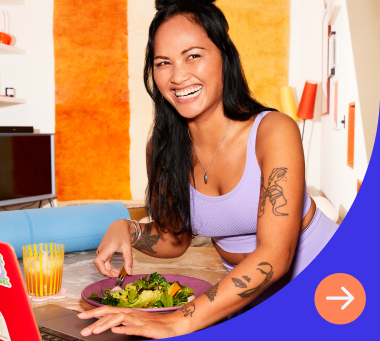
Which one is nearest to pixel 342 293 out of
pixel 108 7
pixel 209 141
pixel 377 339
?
pixel 377 339

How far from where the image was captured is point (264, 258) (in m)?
0.68

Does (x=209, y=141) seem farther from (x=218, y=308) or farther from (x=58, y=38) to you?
(x=58, y=38)

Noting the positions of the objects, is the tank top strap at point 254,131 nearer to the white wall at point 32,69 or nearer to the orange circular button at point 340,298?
the orange circular button at point 340,298

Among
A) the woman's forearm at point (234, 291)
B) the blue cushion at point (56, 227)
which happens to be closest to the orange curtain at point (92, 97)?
the blue cushion at point (56, 227)

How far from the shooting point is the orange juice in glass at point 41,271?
0.87m

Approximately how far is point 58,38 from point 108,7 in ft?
1.99

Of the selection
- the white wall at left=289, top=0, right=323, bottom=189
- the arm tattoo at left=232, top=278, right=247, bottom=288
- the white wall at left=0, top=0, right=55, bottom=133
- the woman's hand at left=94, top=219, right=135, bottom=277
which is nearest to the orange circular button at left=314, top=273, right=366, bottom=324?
the arm tattoo at left=232, top=278, right=247, bottom=288

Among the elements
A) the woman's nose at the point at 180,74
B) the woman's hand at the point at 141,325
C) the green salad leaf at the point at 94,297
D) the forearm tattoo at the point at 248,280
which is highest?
the woman's nose at the point at 180,74

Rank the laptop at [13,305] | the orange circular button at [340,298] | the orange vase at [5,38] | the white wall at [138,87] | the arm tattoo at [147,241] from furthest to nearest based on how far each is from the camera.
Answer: the white wall at [138,87], the orange vase at [5,38], the arm tattoo at [147,241], the laptop at [13,305], the orange circular button at [340,298]

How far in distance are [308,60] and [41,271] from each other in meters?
3.38

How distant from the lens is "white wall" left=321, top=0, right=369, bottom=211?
6.15 ft

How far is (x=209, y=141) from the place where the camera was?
1083 mm

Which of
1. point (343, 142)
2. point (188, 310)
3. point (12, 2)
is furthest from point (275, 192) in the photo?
point (12, 2)

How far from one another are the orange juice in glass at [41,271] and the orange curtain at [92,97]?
3200 millimetres
